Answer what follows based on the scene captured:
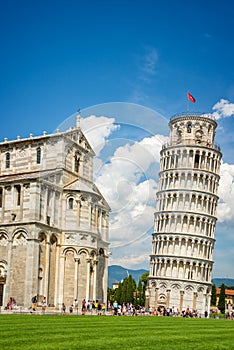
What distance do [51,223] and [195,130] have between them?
47538 millimetres

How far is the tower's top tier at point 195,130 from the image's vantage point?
9425 cm

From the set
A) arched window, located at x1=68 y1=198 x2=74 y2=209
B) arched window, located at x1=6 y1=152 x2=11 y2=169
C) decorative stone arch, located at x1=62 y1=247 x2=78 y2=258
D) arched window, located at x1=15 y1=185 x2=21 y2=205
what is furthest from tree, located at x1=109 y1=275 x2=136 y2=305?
arched window, located at x1=15 y1=185 x2=21 y2=205

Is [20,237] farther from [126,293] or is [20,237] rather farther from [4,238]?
[126,293]

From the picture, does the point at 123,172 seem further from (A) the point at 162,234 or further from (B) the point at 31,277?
(A) the point at 162,234

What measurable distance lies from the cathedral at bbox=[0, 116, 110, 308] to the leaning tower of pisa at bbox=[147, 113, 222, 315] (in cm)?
2721

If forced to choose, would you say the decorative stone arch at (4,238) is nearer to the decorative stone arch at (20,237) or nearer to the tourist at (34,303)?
the decorative stone arch at (20,237)

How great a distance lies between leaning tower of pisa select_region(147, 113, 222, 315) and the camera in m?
87.8

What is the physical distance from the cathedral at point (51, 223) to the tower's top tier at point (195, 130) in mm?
34274

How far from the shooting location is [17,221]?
51.9m

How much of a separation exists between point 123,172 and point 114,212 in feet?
13.3

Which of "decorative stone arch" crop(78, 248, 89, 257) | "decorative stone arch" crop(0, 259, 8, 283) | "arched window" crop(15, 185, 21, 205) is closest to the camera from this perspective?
"decorative stone arch" crop(0, 259, 8, 283)

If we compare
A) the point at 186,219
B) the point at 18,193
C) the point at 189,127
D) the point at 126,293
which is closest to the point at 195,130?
the point at 189,127

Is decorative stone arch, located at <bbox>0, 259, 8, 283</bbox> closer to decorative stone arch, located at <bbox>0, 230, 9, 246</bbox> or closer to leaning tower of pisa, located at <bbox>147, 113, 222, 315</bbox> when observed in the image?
decorative stone arch, located at <bbox>0, 230, 9, 246</bbox>

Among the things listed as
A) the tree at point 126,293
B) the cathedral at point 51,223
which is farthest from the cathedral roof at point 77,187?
the tree at point 126,293
